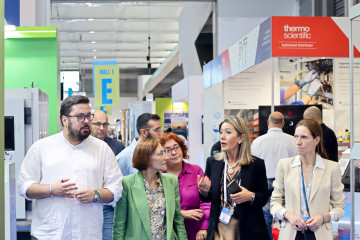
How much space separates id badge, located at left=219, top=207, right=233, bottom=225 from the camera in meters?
3.58

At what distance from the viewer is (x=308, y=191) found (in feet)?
11.6

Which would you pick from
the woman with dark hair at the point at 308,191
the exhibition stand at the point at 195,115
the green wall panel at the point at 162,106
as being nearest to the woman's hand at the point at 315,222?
the woman with dark hair at the point at 308,191

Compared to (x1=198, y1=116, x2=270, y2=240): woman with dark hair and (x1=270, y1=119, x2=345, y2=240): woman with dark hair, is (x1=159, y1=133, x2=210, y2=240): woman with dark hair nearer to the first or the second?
(x1=198, y1=116, x2=270, y2=240): woman with dark hair

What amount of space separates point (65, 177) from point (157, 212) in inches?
22.9

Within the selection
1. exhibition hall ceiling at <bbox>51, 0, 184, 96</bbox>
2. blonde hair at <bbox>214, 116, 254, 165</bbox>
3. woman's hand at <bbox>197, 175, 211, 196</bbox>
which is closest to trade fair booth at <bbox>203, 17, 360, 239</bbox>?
blonde hair at <bbox>214, 116, 254, 165</bbox>

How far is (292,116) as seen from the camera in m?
6.95

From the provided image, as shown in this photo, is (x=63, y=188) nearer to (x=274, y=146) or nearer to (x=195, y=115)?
(x=274, y=146)

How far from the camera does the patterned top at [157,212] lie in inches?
133

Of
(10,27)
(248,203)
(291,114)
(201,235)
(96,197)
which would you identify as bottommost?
(201,235)

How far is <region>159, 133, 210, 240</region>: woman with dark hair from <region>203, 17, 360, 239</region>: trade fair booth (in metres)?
1.18

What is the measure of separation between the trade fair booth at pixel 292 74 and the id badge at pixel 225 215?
3.76ft

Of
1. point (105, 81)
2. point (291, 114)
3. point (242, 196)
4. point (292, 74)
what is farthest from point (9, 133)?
point (105, 81)

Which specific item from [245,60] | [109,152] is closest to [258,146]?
[245,60]

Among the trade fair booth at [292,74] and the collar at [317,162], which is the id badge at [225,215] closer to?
the collar at [317,162]
